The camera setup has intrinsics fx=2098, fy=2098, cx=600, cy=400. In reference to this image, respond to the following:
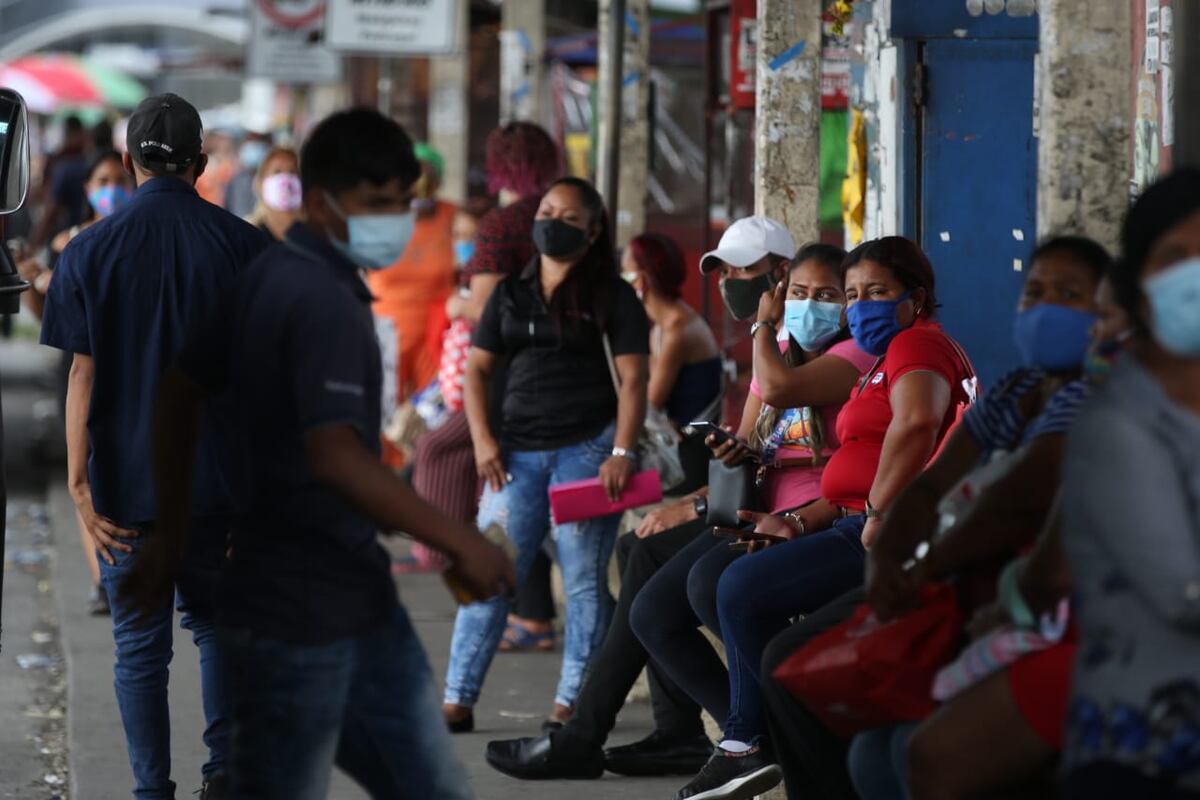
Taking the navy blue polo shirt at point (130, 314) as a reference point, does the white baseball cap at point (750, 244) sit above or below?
above

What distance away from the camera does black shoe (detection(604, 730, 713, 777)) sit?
665 cm

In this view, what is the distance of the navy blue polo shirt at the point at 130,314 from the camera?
18.3 ft

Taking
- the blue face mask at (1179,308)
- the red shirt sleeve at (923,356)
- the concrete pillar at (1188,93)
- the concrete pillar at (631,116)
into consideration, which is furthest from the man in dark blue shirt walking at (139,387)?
the concrete pillar at (631,116)

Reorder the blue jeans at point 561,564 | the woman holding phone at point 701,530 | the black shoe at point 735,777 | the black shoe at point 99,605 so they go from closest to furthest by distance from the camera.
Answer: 1. the black shoe at point 735,777
2. the woman holding phone at point 701,530
3. the blue jeans at point 561,564
4. the black shoe at point 99,605

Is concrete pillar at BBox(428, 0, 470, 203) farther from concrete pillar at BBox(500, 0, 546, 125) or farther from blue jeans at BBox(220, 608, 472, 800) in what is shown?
blue jeans at BBox(220, 608, 472, 800)

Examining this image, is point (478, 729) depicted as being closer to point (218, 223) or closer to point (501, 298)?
point (501, 298)

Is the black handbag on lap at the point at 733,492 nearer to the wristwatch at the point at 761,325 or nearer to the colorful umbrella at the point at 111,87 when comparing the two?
the wristwatch at the point at 761,325

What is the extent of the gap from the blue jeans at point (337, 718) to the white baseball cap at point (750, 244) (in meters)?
2.64

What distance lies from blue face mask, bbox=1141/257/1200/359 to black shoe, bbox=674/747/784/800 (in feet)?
8.79

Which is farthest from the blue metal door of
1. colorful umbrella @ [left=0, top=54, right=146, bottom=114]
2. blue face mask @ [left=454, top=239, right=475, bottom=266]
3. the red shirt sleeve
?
colorful umbrella @ [left=0, top=54, right=146, bottom=114]

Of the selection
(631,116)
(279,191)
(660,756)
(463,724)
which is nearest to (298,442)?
(660,756)

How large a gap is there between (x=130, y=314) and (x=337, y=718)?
6.69ft

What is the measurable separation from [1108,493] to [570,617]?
4.18 m

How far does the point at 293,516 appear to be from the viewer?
3.86m
